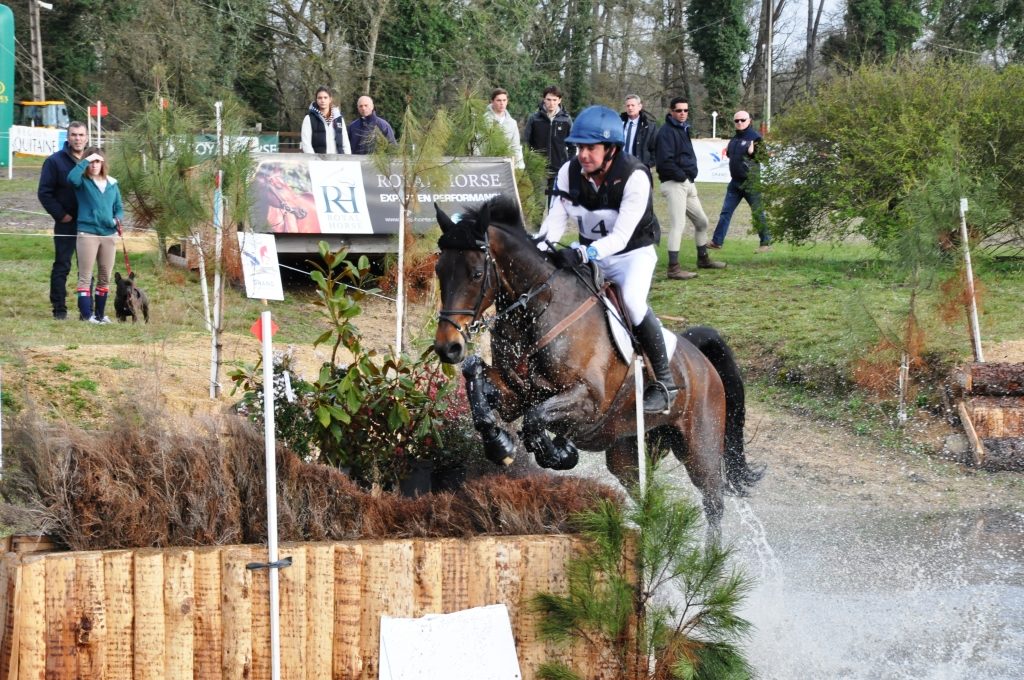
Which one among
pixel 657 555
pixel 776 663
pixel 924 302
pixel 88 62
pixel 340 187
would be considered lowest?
pixel 776 663

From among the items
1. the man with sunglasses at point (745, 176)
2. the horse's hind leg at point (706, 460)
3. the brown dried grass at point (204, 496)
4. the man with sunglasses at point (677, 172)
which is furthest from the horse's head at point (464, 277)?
the man with sunglasses at point (745, 176)

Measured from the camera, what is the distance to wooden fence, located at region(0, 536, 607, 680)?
400cm

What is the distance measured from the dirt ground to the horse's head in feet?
8.71

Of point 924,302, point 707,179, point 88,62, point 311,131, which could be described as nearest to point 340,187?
point 311,131

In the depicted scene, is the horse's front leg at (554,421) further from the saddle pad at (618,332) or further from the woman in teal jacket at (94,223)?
the woman in teal jacket at (94,223)

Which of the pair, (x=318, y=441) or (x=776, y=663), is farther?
(x=318, y=441)

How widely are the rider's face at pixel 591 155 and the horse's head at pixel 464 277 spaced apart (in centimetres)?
67

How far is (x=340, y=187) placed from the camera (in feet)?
43.3

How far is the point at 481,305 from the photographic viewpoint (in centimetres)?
569

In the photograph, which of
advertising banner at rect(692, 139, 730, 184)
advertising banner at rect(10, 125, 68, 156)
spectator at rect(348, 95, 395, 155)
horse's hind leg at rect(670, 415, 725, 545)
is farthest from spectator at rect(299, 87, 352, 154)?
advertising banner at rect(692, 139, 730, 184)

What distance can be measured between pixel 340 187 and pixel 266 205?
2.78 feet

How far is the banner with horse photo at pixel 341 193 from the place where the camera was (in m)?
12.9

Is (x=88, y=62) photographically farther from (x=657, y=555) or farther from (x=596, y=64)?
(x=657, y=555)

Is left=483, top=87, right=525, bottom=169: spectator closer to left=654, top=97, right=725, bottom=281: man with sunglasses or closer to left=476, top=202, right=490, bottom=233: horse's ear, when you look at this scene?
left=654, top=97, right=725, bottom=281: man with sunglasses
